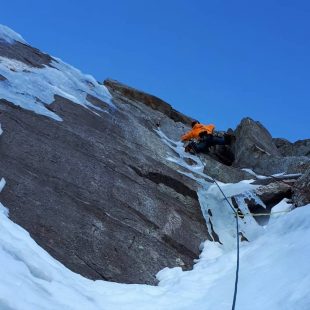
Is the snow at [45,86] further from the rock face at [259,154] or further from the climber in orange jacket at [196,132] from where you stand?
the rock face at [259,154]

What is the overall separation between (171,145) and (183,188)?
273cm

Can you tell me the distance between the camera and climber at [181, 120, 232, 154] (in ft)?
37.8

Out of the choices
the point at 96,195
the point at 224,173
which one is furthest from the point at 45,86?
the point at 224,173

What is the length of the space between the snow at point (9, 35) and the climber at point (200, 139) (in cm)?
481

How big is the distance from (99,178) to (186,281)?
2388 mm

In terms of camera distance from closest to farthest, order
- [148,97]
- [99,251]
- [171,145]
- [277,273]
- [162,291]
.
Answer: [277,273] < [162,291] < [99,251] < [171,145] < [148,97]

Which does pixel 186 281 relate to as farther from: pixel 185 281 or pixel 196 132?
pixel 196 132

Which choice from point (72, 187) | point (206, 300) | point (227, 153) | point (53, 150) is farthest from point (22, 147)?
point (227, 153)

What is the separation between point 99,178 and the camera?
7617 mm

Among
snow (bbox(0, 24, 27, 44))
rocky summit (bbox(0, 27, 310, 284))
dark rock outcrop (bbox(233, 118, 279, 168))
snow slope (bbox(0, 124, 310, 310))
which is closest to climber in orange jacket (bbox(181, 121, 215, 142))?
rocky summit (bbox(0, 27, 310, 284))

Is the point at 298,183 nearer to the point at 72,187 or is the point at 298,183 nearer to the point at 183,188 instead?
the point at 183,188

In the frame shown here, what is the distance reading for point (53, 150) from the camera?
7.69m

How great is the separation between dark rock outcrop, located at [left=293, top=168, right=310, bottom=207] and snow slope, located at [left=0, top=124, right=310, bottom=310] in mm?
1319

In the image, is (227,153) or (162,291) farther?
(227,153)
